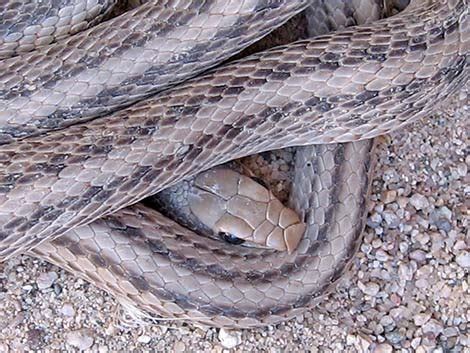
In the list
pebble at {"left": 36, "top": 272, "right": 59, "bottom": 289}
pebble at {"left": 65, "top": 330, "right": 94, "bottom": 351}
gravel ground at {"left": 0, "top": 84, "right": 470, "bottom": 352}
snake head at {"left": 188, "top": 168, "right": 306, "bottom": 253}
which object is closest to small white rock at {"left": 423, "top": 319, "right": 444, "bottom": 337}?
gravel ground at {"left": 0, "top": 84, "right": 470, "bottom": 352}

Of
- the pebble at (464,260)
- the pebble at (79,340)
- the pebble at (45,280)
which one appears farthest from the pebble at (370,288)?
the pebble at (45,280)

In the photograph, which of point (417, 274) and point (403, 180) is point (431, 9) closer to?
point (403, 180)

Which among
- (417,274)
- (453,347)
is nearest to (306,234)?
(417,274)

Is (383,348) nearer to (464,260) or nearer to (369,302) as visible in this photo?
(369,302)

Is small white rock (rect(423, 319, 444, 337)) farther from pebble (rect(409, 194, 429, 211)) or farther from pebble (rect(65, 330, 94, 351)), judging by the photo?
pebble (rect(65, 330, 94, 351))

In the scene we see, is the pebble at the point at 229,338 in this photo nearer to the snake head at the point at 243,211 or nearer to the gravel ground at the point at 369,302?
the gravel ground at the point at 369,302

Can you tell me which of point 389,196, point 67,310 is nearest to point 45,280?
point 67,310
